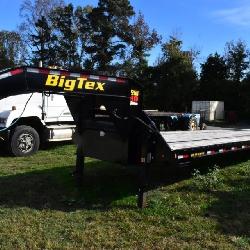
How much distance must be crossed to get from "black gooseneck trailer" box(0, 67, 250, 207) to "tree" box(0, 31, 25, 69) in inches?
2026

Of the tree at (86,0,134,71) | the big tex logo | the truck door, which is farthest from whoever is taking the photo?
the tree at (86,0,134,71)

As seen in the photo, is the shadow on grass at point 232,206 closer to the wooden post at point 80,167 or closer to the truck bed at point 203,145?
the truck bed at point 203,145

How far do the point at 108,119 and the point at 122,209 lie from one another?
4.85 feet

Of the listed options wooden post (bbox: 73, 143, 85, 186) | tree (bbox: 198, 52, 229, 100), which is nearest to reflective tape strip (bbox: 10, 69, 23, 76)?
wooden post (bbox: 73, 143, 85, 186)

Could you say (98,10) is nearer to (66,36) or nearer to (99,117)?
(66,36)

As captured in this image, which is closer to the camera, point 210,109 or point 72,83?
point 72,83

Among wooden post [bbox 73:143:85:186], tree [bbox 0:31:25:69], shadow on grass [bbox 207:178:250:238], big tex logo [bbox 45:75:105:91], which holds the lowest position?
shadow on grass [bbox 207:178:250:238]

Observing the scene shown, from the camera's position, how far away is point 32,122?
12.5 metres

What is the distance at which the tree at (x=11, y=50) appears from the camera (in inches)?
2257

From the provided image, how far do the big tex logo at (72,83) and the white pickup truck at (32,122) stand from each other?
5269 millimetres

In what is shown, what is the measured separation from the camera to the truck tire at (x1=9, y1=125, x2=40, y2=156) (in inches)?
464

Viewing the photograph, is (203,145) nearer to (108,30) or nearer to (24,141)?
(24,141)

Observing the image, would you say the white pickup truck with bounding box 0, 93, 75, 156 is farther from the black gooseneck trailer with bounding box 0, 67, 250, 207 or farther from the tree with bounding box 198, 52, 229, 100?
the tree with bounding box 198, 52, 229, 100

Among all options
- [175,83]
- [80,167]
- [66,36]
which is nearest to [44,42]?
[66,36]
